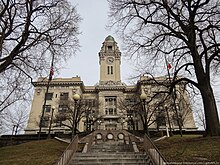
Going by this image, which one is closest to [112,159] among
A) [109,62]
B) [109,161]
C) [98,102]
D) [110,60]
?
[109,161]

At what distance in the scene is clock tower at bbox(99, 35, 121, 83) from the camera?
58875 millimetres

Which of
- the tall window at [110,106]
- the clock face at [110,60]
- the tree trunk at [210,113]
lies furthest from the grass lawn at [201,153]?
the clock face at [110,60]

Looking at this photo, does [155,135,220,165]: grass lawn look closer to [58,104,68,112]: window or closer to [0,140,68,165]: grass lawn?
[0,140,68,165]: grass lawn

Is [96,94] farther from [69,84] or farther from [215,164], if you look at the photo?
[215,164]

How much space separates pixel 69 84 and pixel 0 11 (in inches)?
1522

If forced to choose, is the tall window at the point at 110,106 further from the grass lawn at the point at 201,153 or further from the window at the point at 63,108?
the grass lawn at the point at 201,153

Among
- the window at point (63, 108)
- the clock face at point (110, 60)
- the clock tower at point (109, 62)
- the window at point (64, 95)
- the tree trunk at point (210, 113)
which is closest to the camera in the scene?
the tree trunk at point (210, 113)

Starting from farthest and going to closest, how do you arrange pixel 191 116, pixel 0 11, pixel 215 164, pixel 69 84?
pixel 69 84
pixel 191 116
pixel 0 11
pixel 215 164

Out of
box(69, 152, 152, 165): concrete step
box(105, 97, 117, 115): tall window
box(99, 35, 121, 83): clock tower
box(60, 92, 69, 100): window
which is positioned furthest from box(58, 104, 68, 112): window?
box(69, 152, 152, 165): concrete step

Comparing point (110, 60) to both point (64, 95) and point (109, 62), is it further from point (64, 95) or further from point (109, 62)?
point (64, 95)

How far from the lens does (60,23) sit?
1507cm

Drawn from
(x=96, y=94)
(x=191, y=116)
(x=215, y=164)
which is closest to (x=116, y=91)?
(x=96, y=94)

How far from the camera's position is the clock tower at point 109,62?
193 feet

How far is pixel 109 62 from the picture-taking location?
203 feet
